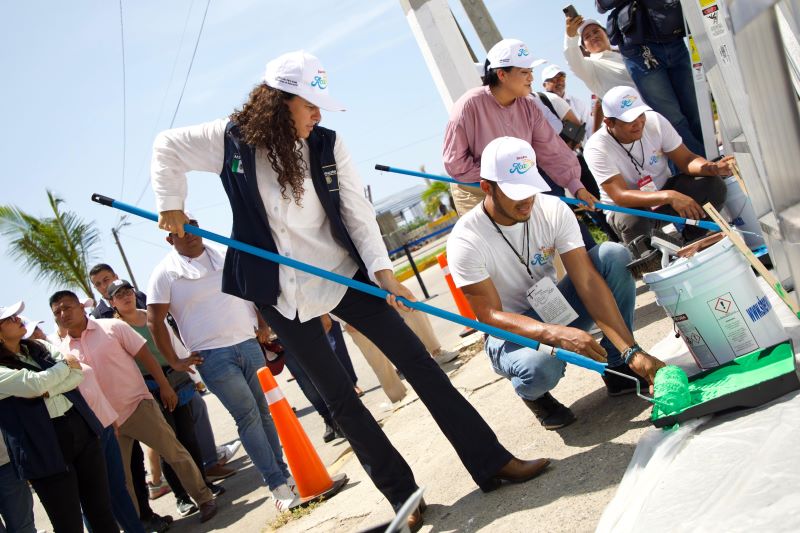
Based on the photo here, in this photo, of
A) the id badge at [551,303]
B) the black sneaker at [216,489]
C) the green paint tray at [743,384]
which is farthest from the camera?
the black sneaker at [216,489]

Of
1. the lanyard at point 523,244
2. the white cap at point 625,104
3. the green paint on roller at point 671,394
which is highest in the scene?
the white cap at point 625,104

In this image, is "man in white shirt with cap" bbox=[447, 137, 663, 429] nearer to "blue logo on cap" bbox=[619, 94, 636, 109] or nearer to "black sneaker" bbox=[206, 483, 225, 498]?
"blue logo on cap" bbox=[619, 94, 636, 109]

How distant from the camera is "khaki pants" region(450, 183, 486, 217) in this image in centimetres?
615

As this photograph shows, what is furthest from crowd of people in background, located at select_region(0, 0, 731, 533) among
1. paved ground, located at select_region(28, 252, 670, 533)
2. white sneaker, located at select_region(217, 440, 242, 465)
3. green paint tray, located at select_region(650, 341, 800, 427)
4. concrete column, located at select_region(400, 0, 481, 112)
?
concrete column, located at select_region(400, 0, 481, 112)

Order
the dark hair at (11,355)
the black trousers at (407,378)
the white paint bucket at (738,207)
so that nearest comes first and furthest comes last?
1. the black trousers at (407,378)
2. the dark hair at (11,355)
3. the white paint bucket at (738,207)

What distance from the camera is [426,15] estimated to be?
821 cm

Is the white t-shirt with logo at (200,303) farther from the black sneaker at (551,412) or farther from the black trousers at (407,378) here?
the black sneaker at (551,412)

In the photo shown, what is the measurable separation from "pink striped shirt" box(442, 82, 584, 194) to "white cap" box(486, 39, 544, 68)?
0.96ft

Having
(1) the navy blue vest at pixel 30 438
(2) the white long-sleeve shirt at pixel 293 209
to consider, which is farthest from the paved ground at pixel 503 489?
(1) the navy blue vest at pixel 30 438

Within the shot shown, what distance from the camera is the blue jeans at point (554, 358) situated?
371 centimetres

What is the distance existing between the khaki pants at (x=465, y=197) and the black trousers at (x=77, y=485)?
3.11 meters

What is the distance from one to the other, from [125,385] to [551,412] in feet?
10.7

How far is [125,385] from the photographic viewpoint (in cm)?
586

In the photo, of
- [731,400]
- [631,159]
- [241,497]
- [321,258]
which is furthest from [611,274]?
[241,497]
